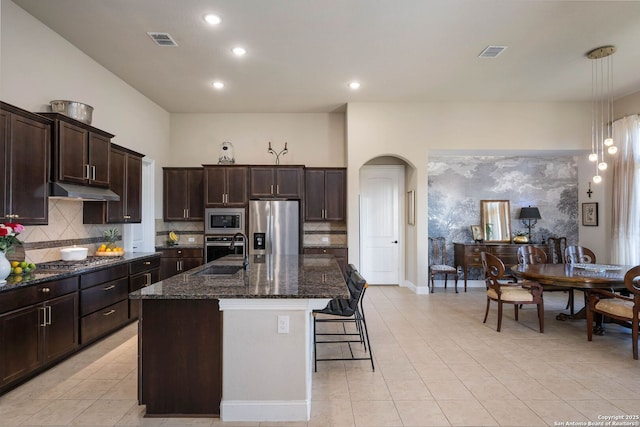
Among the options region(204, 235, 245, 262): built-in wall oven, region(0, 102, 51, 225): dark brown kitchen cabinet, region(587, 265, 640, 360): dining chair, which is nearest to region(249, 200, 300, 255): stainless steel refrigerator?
region(204, 235, 245, 262): built-in wall oven

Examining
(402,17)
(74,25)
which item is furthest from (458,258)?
(74,25)

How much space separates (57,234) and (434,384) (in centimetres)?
408

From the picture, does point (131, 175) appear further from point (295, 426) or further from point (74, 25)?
point (295, 426)

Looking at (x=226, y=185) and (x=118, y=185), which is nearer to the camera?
(x=118, y=185)

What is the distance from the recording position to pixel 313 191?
6.38 meters

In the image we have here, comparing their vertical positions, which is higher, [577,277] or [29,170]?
[29,170]

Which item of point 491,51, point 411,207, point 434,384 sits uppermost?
point 491,51

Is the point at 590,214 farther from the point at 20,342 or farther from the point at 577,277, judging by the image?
the point at 20,342

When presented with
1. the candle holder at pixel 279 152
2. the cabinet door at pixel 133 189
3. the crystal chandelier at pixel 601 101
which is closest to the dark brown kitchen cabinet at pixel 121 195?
the cabinet door at pixel 133 189

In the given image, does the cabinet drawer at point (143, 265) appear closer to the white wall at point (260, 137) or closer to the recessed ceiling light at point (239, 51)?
the white wall at point (260, 137)

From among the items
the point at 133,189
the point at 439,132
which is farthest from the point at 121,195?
the point at 439,132

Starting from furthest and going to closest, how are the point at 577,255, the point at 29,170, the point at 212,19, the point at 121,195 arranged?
1. the point at 577,255
2. the point at 121,195
3. the point at 212,19
4. the point at 29,170

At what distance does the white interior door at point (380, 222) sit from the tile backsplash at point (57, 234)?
4549 mm

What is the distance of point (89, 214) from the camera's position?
4297 mm
